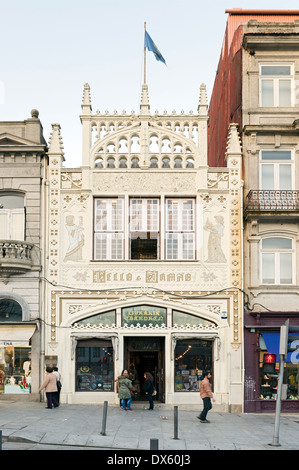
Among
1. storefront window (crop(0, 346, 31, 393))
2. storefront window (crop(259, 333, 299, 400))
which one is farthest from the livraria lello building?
storefront window (crop(259, 333, 299, 400))

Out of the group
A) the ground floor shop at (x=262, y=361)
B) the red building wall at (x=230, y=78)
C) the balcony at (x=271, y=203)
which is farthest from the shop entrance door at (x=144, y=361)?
the red building wall at (x=230, y=78)

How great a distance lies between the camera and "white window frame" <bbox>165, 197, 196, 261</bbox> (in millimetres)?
25188

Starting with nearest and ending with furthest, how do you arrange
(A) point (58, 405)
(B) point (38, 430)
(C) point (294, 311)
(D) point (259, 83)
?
(B) point (38, 430)
(A) point (58, 405)
(C) point (294, 311)
(D) point (259, 83)

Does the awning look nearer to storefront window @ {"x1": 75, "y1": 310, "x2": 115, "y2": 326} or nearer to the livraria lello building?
the livraria lello building

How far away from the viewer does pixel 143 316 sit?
2477 centimetres

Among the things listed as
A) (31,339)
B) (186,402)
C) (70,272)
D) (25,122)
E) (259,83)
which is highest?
(259,83)

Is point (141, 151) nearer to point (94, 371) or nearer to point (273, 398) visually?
point (94, 371)

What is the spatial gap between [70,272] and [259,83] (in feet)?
35.7

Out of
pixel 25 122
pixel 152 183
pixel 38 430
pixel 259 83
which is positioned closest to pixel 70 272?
pixel 152 183

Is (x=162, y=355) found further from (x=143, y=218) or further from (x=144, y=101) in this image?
(x=144, y=101)

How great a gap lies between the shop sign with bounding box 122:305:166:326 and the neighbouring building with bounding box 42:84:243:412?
0.04 m

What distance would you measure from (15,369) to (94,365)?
3019mm

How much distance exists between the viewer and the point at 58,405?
22.9m

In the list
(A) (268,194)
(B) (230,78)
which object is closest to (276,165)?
(A) (268,194)
